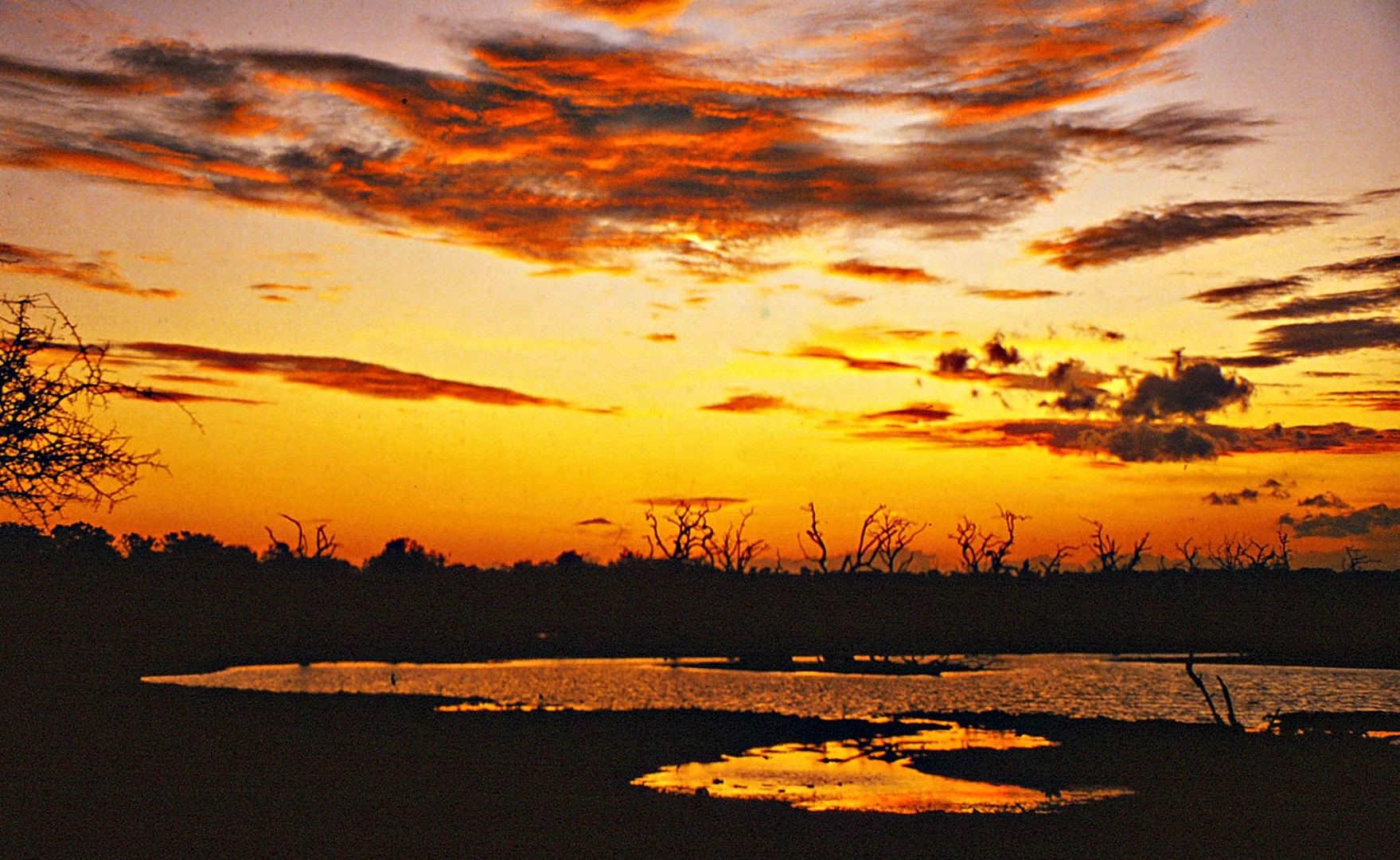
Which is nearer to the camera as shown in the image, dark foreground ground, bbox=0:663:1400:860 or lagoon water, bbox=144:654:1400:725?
dark foreground ground, bbox=0:663:1400:860

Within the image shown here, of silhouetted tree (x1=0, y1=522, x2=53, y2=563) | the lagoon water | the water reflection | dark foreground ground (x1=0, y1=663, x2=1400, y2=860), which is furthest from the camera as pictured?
silhouetted tree (x1=0, y1=522, x2=53, y2=563)

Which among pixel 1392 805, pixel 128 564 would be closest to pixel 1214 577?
pixel 128 564

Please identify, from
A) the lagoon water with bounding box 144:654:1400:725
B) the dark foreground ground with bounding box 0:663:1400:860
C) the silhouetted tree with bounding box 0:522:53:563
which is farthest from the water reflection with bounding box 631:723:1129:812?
the silhouetted tree with bounding box 0:522:53:563

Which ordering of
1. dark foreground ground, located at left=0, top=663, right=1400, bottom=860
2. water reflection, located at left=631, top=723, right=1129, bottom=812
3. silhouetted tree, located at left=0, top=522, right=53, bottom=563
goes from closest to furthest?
dark foreground ground, located at left=0, top=663, right=1400, bottom=860 < water reflection, located at left=631, top=723, right=1129, bottom=812 < silhouetted tree, located at left=0, top=522, right=53, bottom=563

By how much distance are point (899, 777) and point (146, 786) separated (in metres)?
17.0

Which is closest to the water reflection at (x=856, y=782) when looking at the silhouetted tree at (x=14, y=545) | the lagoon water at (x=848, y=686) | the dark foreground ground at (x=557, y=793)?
the dark foreground ground at (x=557, y=793)

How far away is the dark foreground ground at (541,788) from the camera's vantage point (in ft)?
70.7

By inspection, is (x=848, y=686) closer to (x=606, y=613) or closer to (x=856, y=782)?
(x=856, y=782)

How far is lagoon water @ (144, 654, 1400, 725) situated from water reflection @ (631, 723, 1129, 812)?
701 centimetres

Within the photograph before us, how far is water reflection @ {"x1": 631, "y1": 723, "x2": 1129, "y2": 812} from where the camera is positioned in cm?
2534

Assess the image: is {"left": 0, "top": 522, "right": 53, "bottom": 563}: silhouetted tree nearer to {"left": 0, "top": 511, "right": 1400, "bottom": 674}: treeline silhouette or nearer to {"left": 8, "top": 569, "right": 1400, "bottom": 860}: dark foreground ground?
{"left": 0, "top": 511, "right": 1400, "bottom": 674}: treeline silhouette

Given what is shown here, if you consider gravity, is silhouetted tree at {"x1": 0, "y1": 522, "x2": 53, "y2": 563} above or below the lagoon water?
above

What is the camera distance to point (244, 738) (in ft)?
105

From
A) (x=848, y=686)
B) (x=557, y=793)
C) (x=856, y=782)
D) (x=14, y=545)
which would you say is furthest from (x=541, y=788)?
(x=14, y=545)
